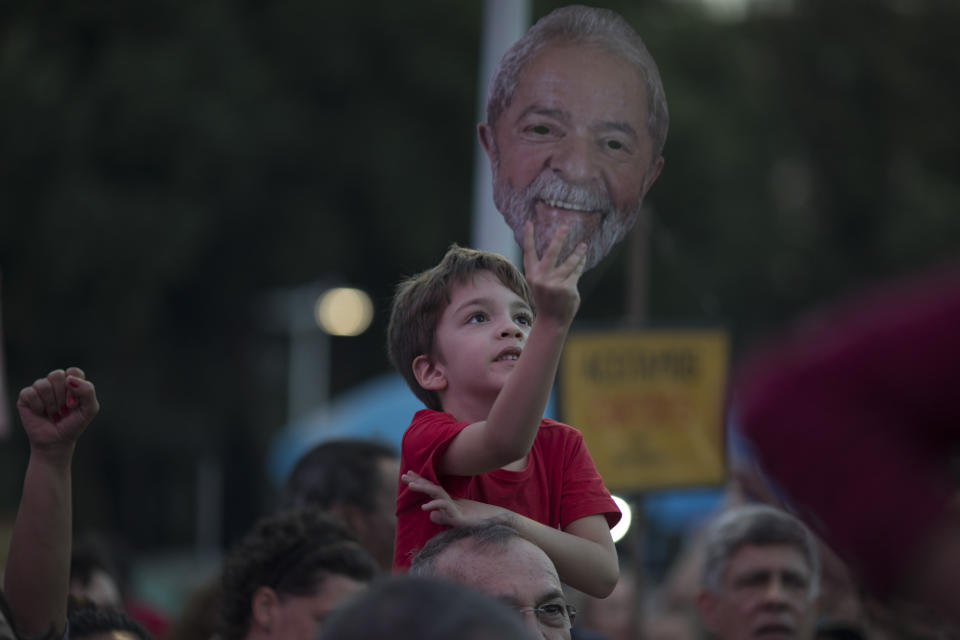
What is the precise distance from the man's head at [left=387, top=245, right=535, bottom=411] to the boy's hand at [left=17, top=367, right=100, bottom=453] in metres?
0.60

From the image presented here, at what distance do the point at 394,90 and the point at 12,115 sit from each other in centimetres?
718

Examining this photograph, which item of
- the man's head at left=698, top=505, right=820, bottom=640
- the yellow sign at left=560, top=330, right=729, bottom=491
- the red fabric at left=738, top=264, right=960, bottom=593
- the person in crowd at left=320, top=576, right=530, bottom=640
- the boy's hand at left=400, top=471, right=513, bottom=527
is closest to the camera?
the red fabric at left=738, top=264, right=960, bottom=593

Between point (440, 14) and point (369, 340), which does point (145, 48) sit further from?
point (369, 340)

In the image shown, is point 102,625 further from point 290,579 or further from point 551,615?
point 551,615

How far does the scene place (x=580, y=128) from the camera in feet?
8.29

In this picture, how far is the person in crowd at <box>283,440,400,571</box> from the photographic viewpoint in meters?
4.38

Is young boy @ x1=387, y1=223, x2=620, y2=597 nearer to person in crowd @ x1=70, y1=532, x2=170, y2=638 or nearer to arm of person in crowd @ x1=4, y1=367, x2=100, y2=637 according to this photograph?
arm of person in crowd @ x1=4, y1=367, x2=100, y2=637

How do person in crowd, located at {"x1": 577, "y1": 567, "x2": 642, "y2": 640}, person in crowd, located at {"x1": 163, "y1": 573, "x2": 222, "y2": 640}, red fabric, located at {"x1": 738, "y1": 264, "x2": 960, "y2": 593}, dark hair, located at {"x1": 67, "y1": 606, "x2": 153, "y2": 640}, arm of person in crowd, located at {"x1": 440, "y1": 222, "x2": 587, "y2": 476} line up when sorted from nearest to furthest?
red fabric, located at {"x1": 738, "y1": 264, "x2": 960, "y2": 593} → arm of person in crowd, located at {"x1": 440, "y1": 222, "x2": 587, "y2": 476} → dark hair, located at {"x1": 67, "y1": 606, "x2": 153, "y2": 640} → person in crowd, located at {"x1": 163, "y1": 573, "x2": 222, "y2": 640} → person in crowd, located at {"x1": 577, "y1": 567, "x2": 642, "y2": 640}

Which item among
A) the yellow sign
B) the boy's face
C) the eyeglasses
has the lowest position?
the yellow sign

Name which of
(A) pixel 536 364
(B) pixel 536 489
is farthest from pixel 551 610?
(A) pixel 536 364

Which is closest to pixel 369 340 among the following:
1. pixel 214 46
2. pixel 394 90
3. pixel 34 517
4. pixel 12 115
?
pixel 394 90

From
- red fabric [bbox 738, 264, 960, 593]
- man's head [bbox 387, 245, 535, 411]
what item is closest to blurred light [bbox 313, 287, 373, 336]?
man's head [bbox 387, 245, 535, 411]

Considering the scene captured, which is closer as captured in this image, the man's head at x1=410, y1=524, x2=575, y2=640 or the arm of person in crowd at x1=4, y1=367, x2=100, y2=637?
the man's head at x1=410, y1=524, x2=575, y2=640

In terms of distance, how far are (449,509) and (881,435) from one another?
3.93 feet
